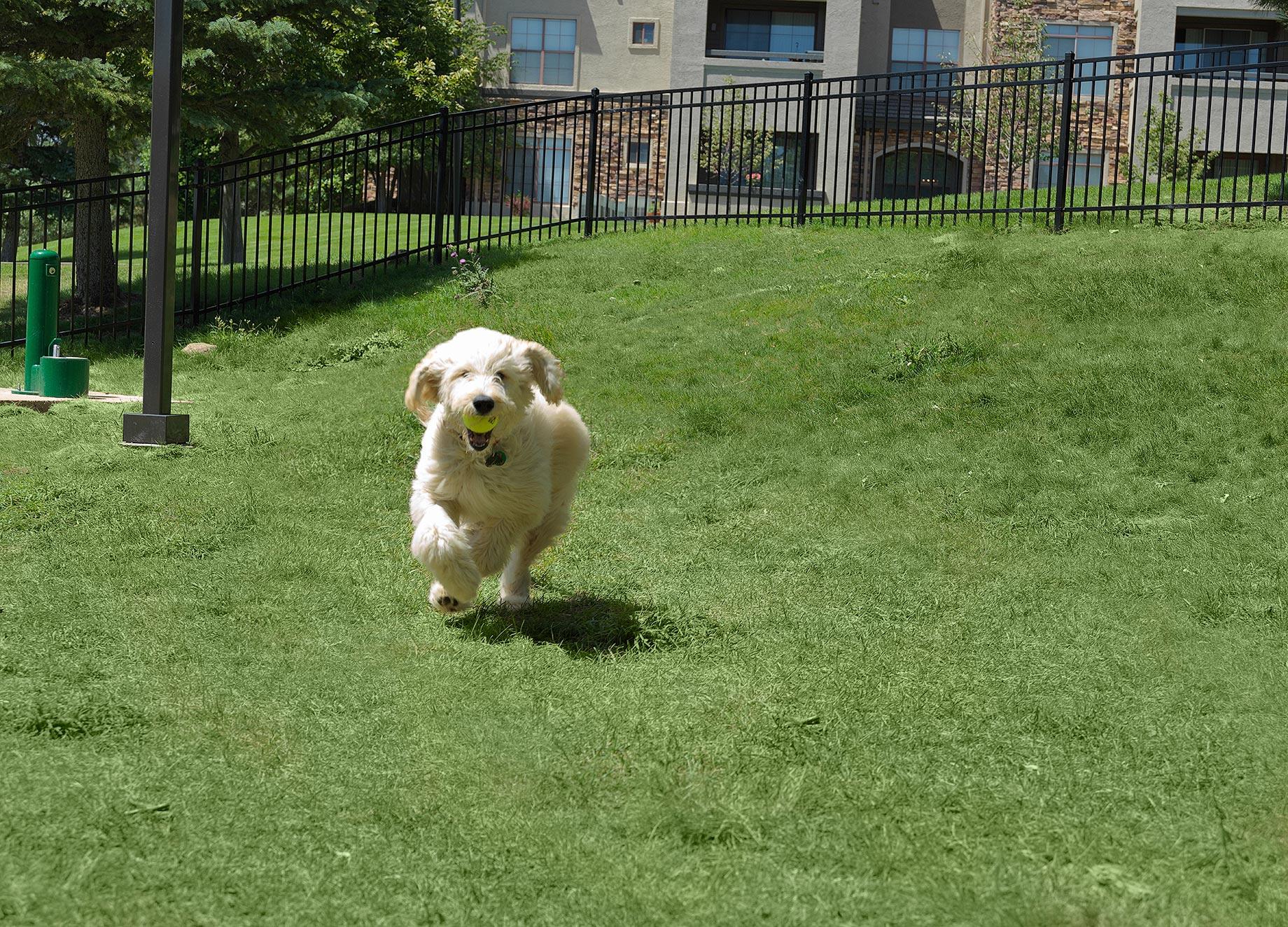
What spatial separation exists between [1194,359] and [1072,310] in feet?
4.21

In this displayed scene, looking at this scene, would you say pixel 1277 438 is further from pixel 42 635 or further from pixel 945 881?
pixel 42 635

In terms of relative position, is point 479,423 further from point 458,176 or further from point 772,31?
point 772,31

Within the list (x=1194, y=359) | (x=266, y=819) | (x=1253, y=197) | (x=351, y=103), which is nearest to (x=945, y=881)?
(x=266, y=819)

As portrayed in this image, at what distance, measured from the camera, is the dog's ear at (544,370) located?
5.17 metres

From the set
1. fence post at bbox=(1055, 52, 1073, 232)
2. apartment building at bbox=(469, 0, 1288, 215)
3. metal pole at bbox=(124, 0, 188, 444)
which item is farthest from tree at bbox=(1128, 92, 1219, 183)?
metal pole at bbox=(124, 0, 188, 444)

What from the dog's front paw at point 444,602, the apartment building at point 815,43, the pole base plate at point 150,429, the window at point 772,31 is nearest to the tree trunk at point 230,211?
the pole base plate at point 150,429

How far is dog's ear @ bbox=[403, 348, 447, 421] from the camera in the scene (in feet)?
Answer: 16.7

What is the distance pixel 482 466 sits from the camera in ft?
16.8

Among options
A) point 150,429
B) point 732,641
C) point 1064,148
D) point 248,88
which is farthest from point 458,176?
point 732,641

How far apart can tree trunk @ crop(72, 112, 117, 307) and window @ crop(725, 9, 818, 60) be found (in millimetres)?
26286

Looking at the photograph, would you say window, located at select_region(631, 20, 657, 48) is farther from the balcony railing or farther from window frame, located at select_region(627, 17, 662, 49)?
the balcony railing

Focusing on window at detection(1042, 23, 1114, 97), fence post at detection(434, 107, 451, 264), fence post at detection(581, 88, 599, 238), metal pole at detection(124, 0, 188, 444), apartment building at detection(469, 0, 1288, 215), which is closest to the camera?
metal pole at detection(124, 0, 188, 444)

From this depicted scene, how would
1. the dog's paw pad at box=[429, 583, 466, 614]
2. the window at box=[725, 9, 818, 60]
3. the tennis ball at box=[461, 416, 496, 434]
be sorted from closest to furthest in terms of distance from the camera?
the tennis ball at box=[461, 416, 496, 434], the dog's paw pad at box=[429, 583, 466, 614], the window at box=[725, 9, 818, 60]

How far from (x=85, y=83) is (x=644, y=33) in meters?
28.3
